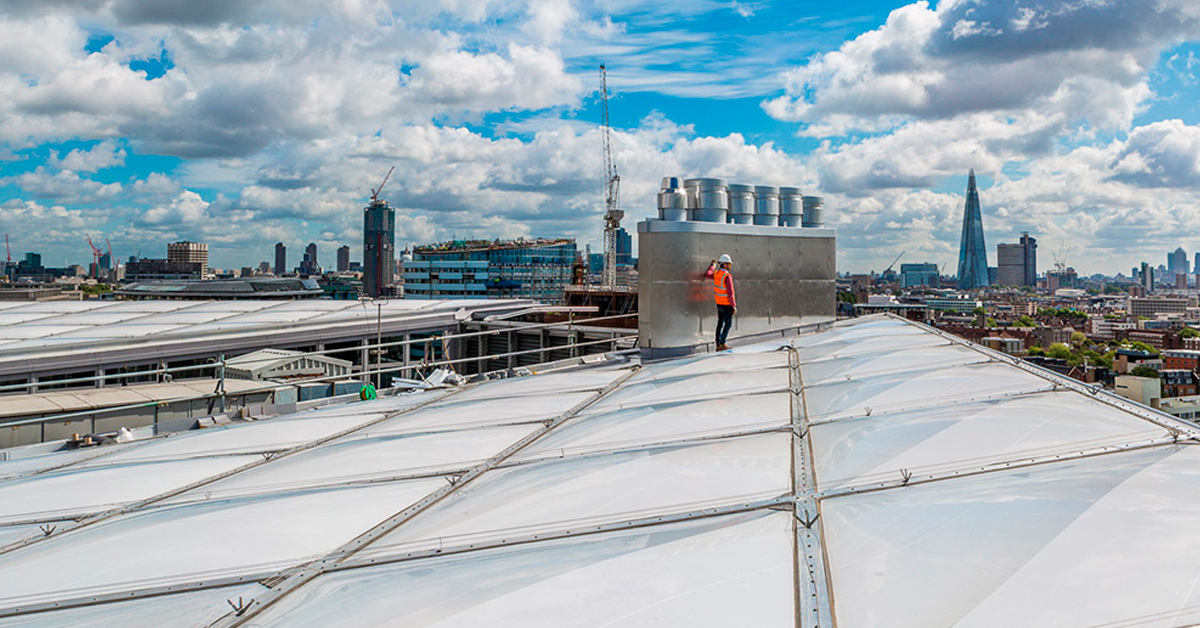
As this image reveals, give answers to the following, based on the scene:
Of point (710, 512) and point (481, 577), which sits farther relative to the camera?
point (710, 512)

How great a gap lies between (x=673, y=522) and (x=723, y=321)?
1304 cm

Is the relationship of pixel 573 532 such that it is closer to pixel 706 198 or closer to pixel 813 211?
pixel 706 198

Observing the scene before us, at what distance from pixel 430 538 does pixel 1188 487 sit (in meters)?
5.48

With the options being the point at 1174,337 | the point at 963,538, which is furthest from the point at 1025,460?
the point at 1174,337

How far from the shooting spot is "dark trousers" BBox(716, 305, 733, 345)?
18156mm

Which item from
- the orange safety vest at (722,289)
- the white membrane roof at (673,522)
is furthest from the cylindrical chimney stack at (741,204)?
the white membrane roof at (673,522)

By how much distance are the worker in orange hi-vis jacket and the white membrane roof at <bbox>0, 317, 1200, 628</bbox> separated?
7.85 meters

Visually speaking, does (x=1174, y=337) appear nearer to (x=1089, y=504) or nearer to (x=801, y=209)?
(x=801, y=209)

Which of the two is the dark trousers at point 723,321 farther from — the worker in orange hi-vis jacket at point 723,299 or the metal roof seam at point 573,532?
the metal roof seam at point 573,532

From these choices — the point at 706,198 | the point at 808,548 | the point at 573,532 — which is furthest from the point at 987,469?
the point at 706,198

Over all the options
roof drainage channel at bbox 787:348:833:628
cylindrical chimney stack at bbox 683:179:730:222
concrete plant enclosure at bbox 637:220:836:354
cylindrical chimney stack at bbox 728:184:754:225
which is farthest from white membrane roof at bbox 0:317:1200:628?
cylindrical chimney stack at bbox 728:184:754:225

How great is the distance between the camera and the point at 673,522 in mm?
5730

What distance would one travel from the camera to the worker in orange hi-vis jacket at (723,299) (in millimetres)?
18078

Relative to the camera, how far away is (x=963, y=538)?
→ 487cm
